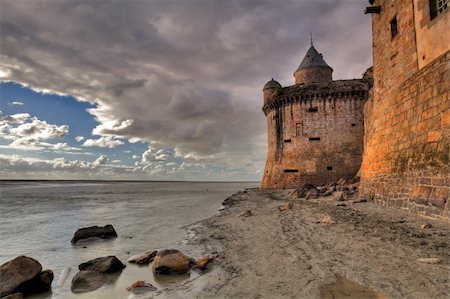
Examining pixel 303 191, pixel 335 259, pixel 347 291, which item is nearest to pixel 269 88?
pixel 303 191

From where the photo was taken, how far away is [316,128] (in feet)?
85.8

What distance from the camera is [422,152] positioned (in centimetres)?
852

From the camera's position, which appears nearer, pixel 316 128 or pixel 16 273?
pixel 16 273

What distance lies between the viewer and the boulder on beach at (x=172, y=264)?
5.64 meters

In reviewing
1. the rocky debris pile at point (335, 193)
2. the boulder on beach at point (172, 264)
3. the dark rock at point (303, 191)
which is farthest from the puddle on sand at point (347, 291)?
the dark rock at point (303, 191)

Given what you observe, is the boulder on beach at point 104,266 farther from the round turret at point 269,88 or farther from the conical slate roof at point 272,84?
the conical slate roof at point 272,84

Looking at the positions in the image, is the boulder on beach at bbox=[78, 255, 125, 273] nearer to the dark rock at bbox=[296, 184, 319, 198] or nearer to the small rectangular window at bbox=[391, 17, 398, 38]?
the small rectangular window at bbox=[391, 17, 398, 38]

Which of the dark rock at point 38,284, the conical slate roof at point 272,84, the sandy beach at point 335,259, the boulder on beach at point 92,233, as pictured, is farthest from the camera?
the conical slate roof at point 272,84

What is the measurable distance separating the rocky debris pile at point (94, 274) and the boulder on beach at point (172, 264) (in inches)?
35.3

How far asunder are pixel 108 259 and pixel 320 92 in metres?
23.8

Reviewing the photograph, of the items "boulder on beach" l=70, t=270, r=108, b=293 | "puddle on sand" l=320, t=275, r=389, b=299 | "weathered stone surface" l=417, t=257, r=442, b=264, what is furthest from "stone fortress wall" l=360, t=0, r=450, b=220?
"boulder on beach" l=70, t=270, r=108, b=293

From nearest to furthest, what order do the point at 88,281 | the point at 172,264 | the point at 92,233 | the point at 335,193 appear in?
the point at 88,281, the point at 172,264, the point at 92,233, the point at 335,193

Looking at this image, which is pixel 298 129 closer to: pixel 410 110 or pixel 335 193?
A: pixel 335 193

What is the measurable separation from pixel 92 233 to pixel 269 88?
2542 cm
